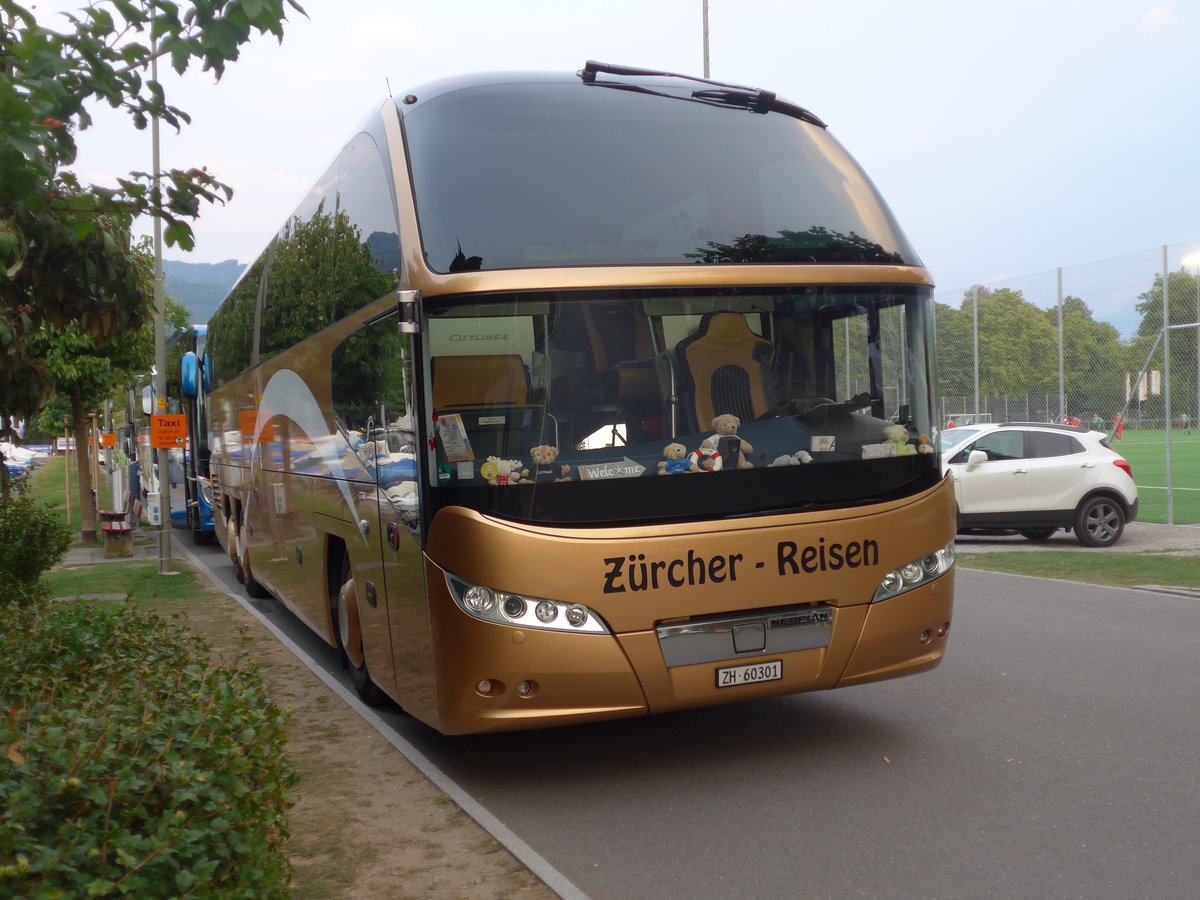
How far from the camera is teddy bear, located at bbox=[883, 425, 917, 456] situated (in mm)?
6535

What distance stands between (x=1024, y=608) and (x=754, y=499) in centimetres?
639

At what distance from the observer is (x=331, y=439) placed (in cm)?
848

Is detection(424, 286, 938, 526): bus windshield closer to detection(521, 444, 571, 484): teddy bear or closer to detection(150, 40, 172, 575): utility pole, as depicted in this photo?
detection(521, 444, 571, 484): teddy bear

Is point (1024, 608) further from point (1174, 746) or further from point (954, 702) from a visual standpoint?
point (1174, 746)

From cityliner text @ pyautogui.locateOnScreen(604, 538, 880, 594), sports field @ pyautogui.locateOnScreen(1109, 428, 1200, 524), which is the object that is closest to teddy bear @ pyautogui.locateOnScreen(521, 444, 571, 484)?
cityliner text @ pyautogui.locateOnScreen(604, 538, 880, 594)

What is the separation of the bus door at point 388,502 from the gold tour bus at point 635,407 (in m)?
0.03

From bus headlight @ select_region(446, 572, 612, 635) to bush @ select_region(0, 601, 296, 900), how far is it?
5.44 ft

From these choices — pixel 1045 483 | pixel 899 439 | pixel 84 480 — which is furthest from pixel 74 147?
pixel 84 480

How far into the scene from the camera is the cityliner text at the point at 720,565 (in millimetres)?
5801

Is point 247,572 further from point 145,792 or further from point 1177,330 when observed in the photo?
point 1177,330

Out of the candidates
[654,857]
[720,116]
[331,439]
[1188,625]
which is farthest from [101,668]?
[1188,625]

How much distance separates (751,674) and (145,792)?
11.6 feet

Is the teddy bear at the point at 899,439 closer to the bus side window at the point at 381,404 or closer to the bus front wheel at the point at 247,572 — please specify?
the bus side window at the point at 381,404

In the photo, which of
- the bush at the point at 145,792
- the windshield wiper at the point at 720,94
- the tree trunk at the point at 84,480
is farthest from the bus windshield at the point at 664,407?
the tree trunk at the point at 84,480
